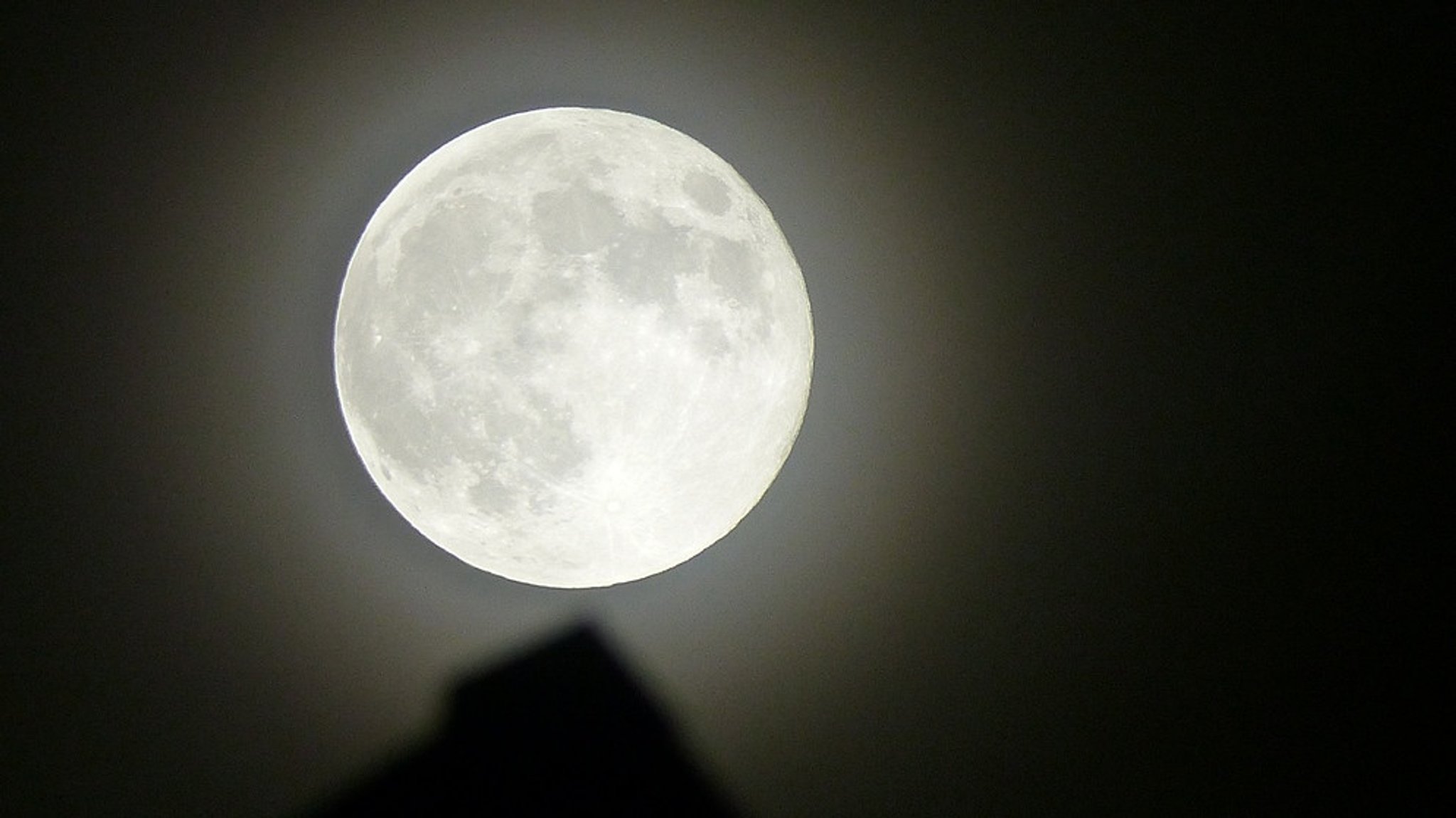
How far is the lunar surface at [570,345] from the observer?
44.1 inches

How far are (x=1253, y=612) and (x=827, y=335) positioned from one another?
3.07 ft

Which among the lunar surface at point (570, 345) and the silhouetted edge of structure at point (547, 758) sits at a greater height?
the lunar surface at point (570, 345)

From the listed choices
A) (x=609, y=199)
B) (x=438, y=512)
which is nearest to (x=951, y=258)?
(x=609, y=199)

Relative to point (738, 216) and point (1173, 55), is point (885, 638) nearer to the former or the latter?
point (738, 216)

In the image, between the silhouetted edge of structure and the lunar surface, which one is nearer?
the lunar surface

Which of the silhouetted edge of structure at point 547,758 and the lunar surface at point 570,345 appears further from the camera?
the silhouetted edge of structure at point 547,758

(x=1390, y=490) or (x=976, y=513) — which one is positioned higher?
(x=976, y=513)

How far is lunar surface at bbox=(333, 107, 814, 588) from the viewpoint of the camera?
1119mm

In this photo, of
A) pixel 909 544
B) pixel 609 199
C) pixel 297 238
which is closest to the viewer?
pixel 609 199

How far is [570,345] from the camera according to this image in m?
1.11

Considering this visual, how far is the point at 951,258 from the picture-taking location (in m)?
1.53

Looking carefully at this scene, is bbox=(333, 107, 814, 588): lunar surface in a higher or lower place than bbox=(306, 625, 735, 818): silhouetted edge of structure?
higher

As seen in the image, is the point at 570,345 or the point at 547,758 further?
the point at 547,758

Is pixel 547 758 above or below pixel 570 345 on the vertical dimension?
below
